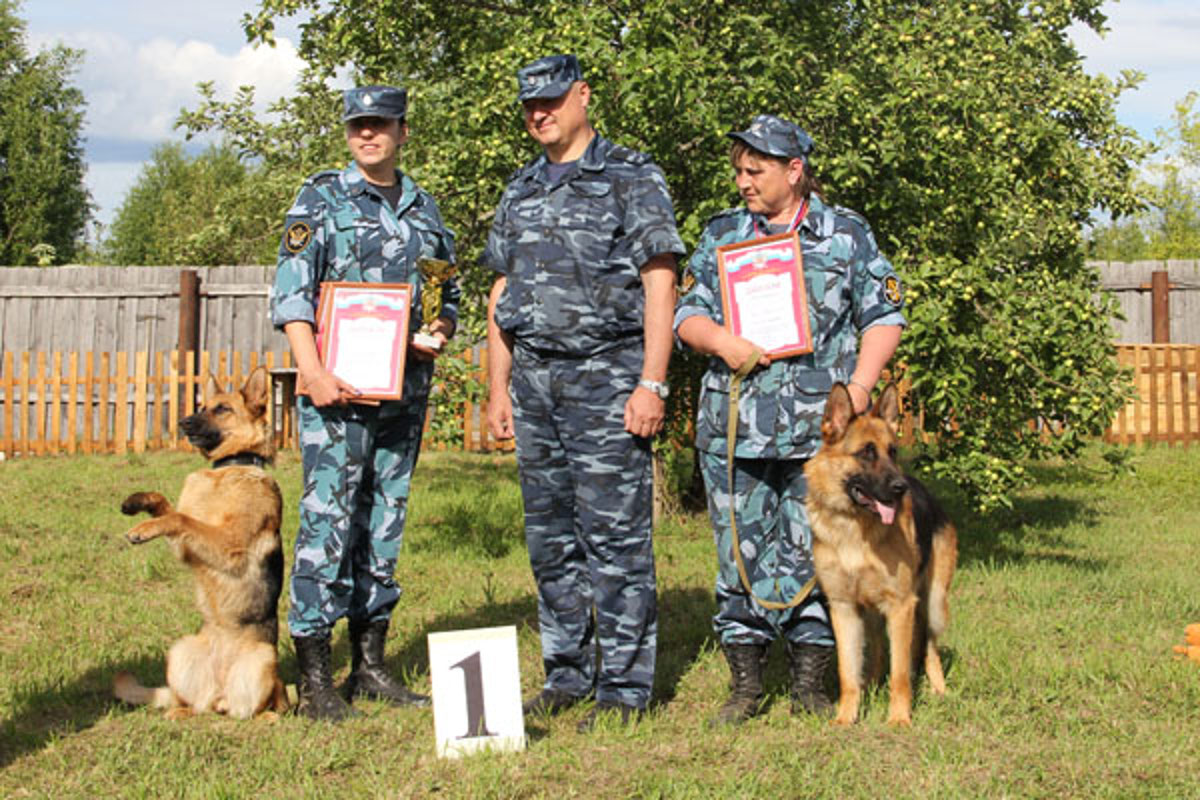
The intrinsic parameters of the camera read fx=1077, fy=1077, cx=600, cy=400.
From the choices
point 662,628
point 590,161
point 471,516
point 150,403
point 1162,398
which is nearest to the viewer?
point 590,161

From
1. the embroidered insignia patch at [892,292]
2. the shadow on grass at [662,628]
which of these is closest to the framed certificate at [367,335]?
the shadow on grass at [662,628]

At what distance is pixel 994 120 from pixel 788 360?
3728 mm

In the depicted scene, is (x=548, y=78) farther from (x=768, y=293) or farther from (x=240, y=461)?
(x=240, y=461)

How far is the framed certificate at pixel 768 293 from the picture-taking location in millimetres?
3971

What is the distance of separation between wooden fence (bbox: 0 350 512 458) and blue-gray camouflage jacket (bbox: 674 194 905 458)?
9791 mm

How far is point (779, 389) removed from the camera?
4027mm

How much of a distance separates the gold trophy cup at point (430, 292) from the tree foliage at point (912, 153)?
264 cm

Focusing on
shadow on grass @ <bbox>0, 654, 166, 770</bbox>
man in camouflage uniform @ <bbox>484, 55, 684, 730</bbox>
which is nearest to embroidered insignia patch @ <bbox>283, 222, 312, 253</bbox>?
man in camouflage uniform @ <bbox>484, 55, 684, 730</bbox>

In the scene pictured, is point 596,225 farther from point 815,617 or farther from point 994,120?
point 994,120

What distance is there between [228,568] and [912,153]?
4.70 m

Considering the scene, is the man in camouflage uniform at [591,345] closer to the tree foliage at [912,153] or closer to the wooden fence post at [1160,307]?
the tree foliage at [912,153]

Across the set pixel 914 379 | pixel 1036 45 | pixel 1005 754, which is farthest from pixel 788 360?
pixel 1036 45

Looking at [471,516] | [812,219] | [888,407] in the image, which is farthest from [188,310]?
[888,407]

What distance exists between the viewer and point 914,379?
654 centimetres
